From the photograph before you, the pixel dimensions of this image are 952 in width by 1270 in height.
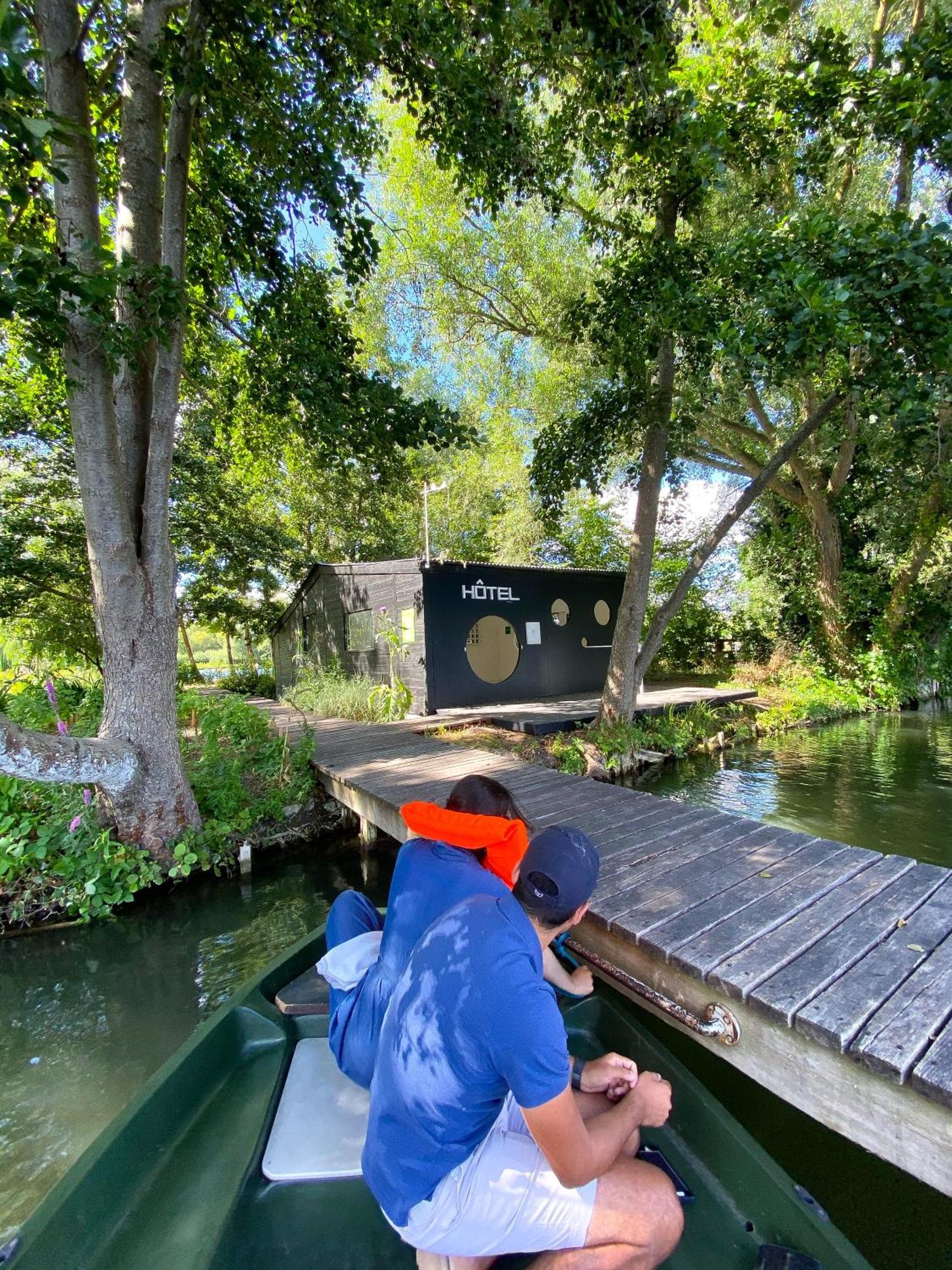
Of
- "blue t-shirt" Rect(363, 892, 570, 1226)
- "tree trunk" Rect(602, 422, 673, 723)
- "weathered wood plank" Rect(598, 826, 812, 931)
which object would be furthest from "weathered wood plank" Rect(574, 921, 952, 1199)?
"tree trunk" Rect(602, 422, 673, 723)

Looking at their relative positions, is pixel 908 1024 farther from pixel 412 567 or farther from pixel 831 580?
pixel 831 580

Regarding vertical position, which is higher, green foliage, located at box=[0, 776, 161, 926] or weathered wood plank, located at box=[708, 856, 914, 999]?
weathered wood plank, located at box=[708, 856, 914, 999]

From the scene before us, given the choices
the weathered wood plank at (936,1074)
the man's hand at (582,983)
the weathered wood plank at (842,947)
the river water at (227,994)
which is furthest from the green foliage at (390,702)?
the weathered wood plank at (936,1074)

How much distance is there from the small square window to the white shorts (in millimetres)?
11451

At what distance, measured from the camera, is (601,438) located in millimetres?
8422

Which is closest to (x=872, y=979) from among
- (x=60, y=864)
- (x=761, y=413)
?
(x=60, y=864)

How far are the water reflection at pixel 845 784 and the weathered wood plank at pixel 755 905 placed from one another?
10.8 feet

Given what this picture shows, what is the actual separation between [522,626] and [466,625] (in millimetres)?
1602

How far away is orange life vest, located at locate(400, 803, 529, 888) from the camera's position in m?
1.54

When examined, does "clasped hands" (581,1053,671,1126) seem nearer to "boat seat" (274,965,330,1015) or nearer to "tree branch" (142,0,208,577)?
"boat seat" (274,965,330,1015)

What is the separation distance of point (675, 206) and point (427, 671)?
8.06 meters

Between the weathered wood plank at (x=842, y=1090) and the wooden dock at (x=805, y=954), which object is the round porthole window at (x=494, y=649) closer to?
the wooden dock at (x=805, y=954)

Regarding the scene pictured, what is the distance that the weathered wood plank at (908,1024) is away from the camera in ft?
5.52

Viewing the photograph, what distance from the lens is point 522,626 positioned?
12.5 metres
